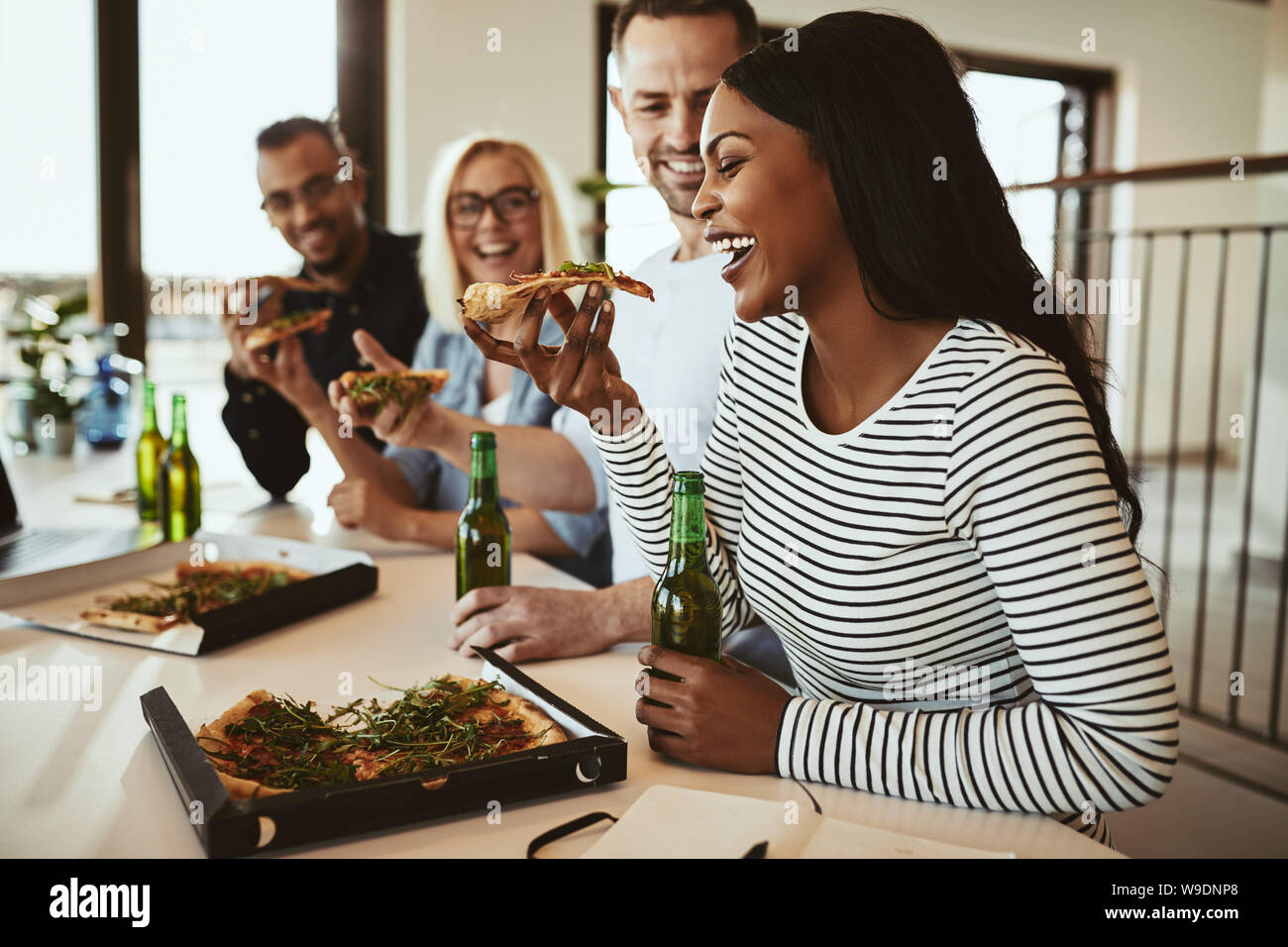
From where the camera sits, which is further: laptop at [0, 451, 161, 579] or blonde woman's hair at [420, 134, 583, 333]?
blonde woman's hair at [420, 134, 583, 333]

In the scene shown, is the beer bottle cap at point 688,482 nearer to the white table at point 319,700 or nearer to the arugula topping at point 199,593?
the white table at point 319,700

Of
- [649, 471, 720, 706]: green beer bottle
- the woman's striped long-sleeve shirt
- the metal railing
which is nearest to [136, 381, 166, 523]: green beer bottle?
the woman's striped long-sleeve shirt

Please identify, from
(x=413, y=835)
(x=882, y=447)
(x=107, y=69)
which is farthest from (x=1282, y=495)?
(x=107, y=69)

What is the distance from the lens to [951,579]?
111 centimetres

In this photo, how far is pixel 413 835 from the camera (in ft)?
2.94

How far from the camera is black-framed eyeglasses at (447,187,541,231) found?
2.39 m

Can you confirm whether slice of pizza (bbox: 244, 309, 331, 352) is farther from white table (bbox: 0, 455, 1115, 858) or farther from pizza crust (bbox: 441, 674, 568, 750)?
pizza crust (bbox: 441, 674, 568, 750)

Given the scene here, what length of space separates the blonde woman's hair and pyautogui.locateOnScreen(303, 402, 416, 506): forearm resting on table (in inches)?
15.3

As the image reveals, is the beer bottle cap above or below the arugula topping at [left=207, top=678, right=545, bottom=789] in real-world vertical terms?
above

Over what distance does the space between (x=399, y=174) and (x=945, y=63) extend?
5052 millimetres

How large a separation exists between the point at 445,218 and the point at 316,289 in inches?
20.8

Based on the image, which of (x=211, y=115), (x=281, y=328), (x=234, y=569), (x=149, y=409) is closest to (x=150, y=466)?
(x=149, y=409)

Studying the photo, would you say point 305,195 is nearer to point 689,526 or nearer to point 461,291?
point 461,291
